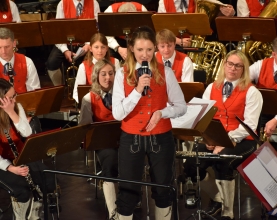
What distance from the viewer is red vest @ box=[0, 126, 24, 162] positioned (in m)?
5.23

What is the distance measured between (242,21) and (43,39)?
2171mm

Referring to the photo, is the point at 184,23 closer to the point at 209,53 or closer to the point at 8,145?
the point at 209,53

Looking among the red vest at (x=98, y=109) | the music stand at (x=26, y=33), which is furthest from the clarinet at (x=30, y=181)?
the music stand at (x=26, y=33)

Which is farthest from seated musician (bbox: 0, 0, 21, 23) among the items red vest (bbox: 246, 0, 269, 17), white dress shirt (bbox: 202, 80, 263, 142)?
white dress shirt (bbox: 202, 80, 263, 142)

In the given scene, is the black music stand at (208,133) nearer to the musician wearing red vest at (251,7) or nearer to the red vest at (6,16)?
the musician wearing red vest at (251,7)

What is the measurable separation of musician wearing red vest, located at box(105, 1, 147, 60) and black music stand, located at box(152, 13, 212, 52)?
2.72ft

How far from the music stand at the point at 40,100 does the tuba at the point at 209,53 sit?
2.62m

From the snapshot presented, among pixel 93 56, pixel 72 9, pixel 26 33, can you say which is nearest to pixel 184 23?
pixel 93 56

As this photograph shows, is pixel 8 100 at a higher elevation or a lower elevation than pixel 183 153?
higher

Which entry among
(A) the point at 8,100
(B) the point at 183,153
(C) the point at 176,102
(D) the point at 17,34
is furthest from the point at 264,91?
(D) the point at 17,34

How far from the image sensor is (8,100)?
5.11 m

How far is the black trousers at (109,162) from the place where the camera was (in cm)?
556

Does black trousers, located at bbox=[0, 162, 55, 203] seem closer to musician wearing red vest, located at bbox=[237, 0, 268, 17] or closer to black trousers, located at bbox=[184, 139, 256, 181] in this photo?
black trousers, located at bbox=[184, 139, 256, 181]

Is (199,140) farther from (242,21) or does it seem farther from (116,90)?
(242,21)
